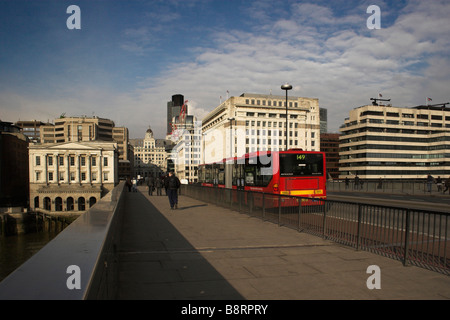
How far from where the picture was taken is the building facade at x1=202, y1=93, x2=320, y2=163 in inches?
4769

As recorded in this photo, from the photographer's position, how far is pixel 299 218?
32.8 ft

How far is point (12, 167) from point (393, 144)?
112401 millimetres

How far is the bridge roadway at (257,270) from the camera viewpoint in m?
4.68

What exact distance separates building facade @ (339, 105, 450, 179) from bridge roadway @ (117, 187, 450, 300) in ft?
321

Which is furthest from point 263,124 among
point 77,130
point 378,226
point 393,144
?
point 378,226

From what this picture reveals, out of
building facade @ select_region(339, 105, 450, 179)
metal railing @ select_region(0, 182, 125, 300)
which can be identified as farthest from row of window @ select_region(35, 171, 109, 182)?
metal railing @ select_region(0, 182, 125, 300)

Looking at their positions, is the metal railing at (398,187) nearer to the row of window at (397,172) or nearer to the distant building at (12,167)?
the row of window at (397,172)

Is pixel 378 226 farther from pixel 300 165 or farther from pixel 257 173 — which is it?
pixel 257 173

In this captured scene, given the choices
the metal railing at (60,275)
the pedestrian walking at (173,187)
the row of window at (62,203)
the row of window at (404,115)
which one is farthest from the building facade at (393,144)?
the metal railing at (60,275)

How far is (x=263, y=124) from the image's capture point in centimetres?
12412

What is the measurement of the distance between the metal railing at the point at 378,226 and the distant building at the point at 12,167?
334 feet

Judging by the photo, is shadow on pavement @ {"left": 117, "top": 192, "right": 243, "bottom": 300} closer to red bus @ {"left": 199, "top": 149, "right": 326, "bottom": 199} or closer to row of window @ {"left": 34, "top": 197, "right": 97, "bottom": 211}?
red bus @ {"left": 199, "top": 149, "right": 326, "bottom": 199}

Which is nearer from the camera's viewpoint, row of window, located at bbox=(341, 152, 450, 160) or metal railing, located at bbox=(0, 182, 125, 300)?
metal railing, located at bbox=(0, 182, 125, 300)
